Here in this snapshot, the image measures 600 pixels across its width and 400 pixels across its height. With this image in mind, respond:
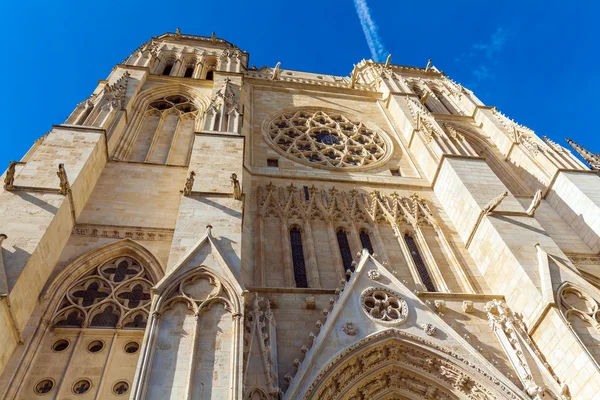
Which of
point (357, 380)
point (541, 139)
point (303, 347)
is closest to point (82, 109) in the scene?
point (303, 347)

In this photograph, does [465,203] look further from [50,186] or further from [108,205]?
[50,186]

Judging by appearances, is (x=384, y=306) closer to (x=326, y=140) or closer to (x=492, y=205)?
(x=492, y=205)

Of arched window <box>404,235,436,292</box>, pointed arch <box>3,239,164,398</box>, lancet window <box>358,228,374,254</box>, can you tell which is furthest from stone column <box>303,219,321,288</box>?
pointed arch <box>3,239,164,398</box>

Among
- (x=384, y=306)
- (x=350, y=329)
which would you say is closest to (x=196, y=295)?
(x=350, y=329)

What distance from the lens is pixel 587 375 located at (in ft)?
21.4

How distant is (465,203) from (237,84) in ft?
26.3

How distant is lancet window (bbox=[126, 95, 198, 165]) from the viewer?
38.9 ft

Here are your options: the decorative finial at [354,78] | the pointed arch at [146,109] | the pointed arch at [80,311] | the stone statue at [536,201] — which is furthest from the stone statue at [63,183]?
the decorative finial at [354,78]

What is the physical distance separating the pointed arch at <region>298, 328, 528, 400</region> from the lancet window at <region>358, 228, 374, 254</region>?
2866mm

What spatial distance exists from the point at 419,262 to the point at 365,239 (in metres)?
1.27

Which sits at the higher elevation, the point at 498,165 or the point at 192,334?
the point at 498,165

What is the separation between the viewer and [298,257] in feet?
31.2

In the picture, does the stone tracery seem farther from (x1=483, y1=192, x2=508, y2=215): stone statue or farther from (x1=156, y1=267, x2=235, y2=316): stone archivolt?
(x1=483, y1=192, x2=508, y2=215): stone statue

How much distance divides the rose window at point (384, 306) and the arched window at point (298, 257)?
1.45 meters
